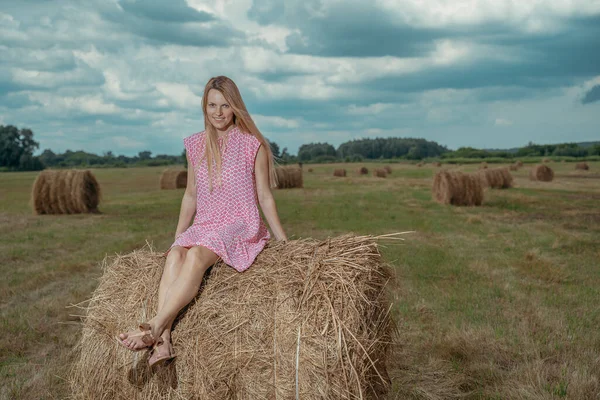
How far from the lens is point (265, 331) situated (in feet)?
13.0

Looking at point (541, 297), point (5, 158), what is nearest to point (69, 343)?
point (541, 297)

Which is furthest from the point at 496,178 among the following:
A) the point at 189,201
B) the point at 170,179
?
the point at 189,201

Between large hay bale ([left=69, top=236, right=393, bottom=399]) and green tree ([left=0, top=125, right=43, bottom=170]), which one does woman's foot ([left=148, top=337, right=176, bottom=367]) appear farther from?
green tree ([left=0, top=125, right=43, bottom=170])

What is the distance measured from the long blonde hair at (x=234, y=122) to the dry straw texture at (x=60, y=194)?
15595 millimetres

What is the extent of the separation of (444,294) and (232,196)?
4.06m

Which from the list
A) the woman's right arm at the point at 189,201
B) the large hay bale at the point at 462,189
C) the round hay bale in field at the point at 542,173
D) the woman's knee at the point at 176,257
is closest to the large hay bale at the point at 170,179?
the large hay bale at the point at 462,189

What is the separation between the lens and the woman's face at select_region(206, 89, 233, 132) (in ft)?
15.6

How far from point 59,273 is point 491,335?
6.69 m

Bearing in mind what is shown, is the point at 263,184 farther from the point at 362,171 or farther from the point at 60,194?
the point at 362,171

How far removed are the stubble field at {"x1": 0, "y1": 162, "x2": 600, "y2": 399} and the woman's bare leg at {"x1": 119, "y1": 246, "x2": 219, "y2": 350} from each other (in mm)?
1438

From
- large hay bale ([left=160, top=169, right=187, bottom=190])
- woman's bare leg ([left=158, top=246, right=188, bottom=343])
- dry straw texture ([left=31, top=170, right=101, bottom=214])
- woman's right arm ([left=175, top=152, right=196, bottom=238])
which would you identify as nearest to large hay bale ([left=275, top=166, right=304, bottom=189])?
large hay bale ([left=160, top=169, right=187, bottom=190])

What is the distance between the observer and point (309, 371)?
3.76m

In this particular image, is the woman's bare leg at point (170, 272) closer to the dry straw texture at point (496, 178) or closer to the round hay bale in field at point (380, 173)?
the dry straw texture at point (496, 178)

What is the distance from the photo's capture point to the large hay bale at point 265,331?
378cm
